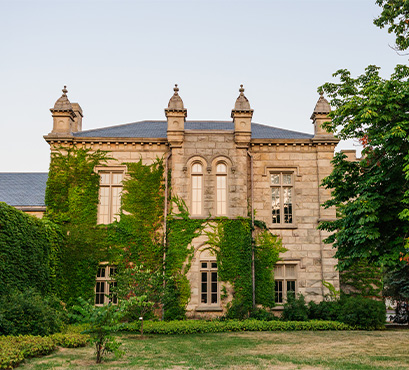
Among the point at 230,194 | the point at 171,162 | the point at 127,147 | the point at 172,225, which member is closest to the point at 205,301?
the point at 172,225

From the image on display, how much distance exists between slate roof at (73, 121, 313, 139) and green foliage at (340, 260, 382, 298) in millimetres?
7010

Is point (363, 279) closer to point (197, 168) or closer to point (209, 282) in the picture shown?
point (209, 282)

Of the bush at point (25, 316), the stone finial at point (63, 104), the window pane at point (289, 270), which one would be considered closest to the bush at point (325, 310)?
the window pane at point (289, 270)

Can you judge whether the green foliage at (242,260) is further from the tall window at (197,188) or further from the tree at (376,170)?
the tree at (376,170)

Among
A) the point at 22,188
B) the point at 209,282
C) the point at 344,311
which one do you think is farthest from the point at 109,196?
the point at 344,311

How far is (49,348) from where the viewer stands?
38.0 ft

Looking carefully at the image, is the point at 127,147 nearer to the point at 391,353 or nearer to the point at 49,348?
the point at 49,348

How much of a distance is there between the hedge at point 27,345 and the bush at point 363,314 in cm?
1120

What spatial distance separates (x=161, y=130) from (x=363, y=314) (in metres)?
13.3

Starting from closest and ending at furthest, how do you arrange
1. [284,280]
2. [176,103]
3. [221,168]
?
[284,280] < [221,168] < [176,103]

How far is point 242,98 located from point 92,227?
936cm

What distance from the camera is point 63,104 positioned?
71.7ft

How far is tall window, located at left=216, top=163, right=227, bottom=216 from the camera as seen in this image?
20.8 metres

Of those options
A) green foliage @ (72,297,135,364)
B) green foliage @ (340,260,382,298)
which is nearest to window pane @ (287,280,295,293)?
green foliage @ (340,260,382,298)
